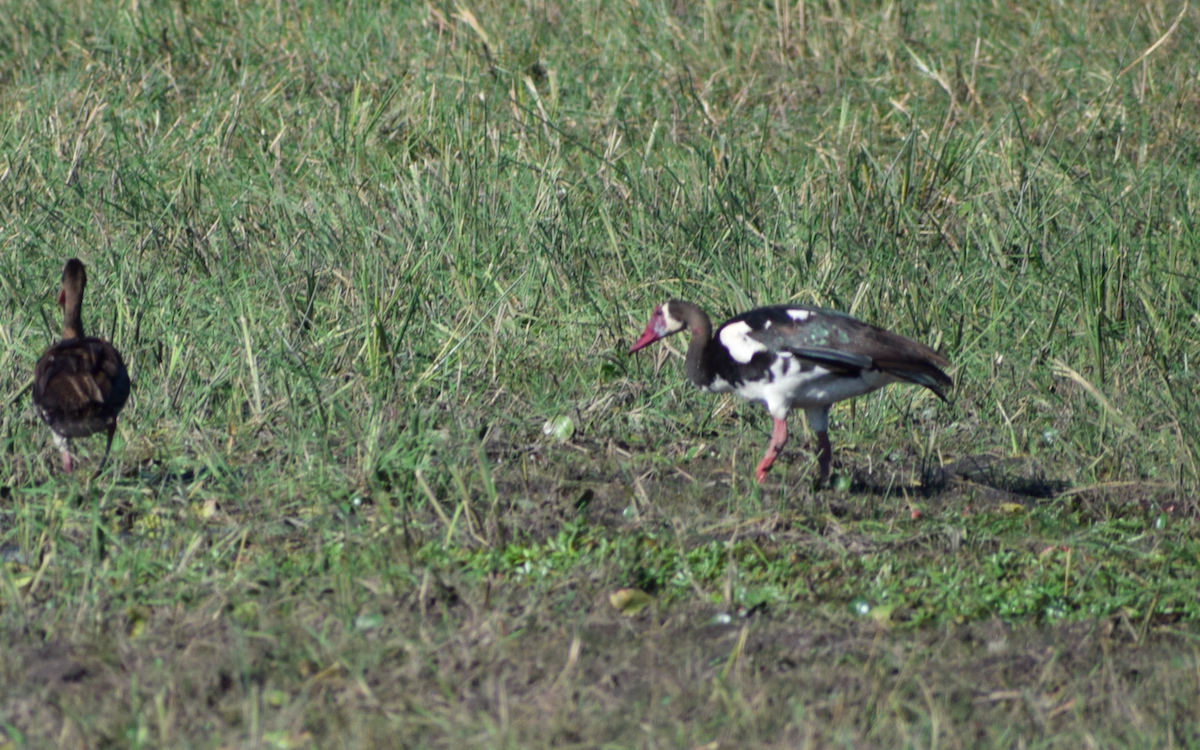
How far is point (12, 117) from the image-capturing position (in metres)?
7.82

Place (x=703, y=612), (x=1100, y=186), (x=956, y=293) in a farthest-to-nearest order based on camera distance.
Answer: (x=1100, y=186), (x=956, y=293), (x=703, y=612)

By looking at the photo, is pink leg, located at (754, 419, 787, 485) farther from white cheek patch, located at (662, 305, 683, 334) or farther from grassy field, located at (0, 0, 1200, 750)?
white cheek patch, located at (662, 305, 683, 334)

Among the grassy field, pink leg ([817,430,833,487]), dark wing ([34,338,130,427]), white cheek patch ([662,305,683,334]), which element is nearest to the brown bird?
dark wing ([34,338,130,427])

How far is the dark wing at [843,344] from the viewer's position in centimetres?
A: 500

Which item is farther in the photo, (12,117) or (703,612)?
(12,117)

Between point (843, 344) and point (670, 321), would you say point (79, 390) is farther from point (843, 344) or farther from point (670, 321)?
point (843, 344)

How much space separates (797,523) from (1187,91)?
505 cm

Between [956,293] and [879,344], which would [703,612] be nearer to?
[879,344]

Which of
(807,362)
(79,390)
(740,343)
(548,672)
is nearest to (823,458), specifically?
(807,362)

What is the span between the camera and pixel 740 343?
16.9ft

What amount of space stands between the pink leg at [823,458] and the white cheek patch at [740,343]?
437 mm

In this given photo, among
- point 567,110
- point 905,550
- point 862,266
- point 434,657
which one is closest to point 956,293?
point 862,266

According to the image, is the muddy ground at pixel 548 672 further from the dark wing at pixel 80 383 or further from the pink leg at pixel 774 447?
the pink leg at pixel 774 447

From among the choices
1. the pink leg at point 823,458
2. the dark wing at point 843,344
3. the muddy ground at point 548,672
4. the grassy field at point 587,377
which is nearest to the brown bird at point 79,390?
the grassy field at point 587,377
